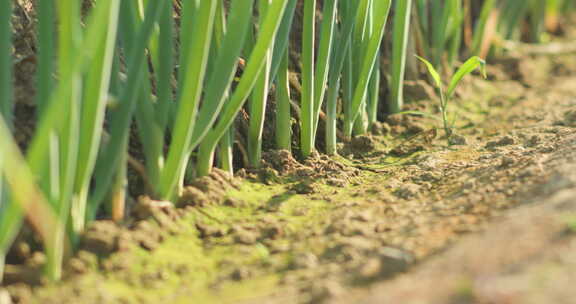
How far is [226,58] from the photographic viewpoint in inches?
53.6

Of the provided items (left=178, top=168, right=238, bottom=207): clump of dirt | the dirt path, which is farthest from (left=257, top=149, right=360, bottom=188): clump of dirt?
(left=178, top=168, right=238, bottom=207): clump of dirt

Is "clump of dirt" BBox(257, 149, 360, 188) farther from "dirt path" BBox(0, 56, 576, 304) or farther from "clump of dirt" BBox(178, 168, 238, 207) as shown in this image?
"clump of dirt" BBox(178, 168, 238, 207)

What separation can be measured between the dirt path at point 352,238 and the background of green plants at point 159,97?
2.5 inches

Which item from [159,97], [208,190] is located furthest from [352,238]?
[159,97]

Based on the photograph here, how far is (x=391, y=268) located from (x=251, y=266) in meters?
0.25

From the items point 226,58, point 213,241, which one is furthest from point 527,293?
point 226,58

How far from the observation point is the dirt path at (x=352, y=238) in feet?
3.30

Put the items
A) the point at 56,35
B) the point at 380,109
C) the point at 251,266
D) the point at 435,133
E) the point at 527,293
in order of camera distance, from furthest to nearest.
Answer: the point at 380,109 → the point at 435,133 → the point at 56,35 → the point at 251,266 → the point at 527,293

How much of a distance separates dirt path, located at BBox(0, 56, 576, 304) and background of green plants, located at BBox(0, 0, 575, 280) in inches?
2.5

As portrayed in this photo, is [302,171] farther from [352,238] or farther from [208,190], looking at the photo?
[352,238]

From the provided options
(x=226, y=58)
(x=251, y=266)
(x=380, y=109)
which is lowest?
(x=251, y=266)

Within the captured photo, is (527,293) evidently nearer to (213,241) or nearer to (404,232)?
(404,232)

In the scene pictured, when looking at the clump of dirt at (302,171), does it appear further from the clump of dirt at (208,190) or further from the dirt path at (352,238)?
the clump of dirt at (208,190)

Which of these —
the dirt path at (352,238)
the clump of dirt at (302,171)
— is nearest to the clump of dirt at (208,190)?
the dirt path at (352,238)
